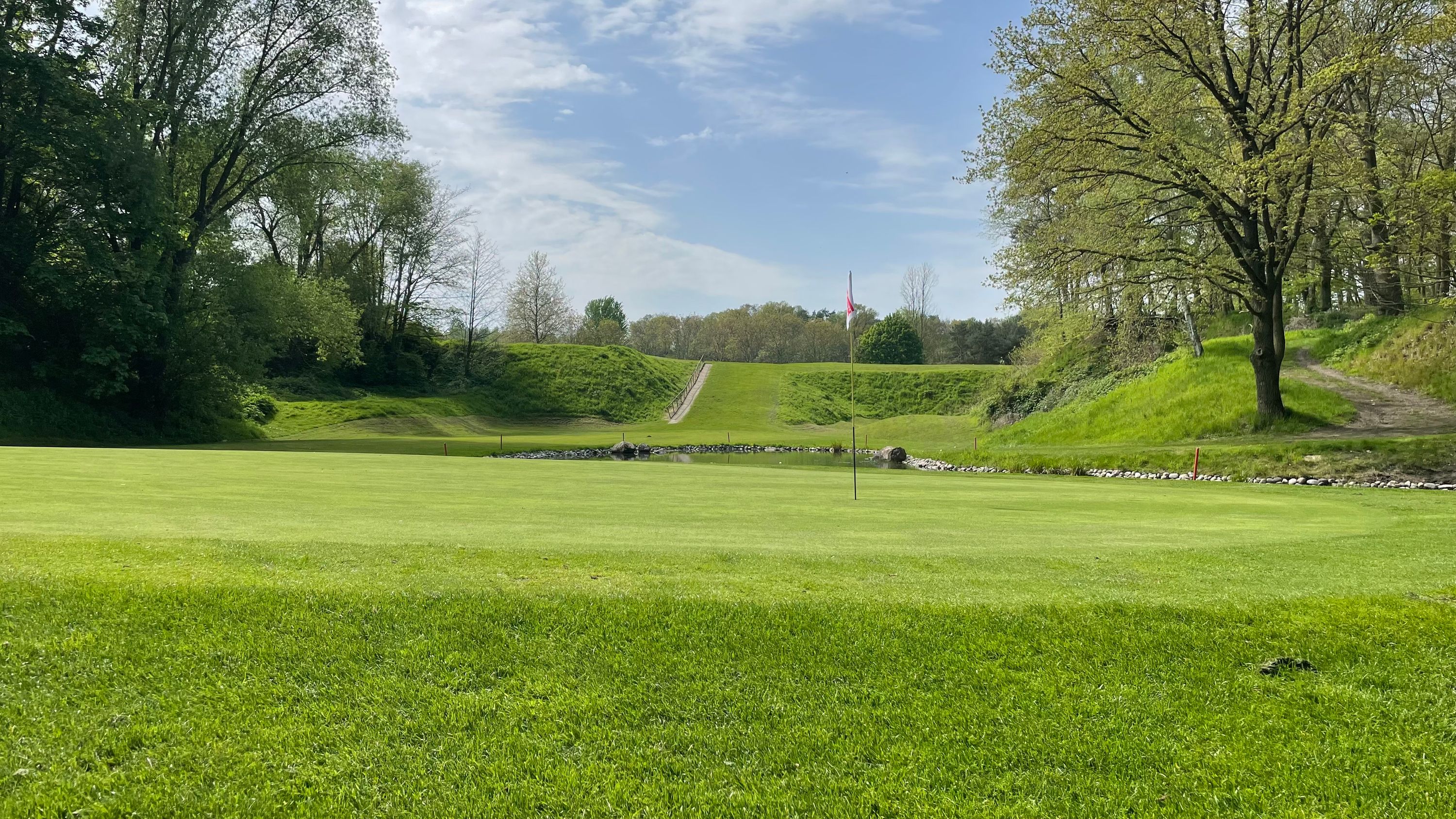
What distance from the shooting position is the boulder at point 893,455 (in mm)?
38875

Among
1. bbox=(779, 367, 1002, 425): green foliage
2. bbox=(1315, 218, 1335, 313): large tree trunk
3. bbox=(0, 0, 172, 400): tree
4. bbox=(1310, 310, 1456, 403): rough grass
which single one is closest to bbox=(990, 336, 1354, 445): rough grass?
bbox=(1310, 310, 1456, 403): rough grass

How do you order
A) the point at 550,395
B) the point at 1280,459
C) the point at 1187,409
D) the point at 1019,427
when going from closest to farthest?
the point at 1280,459, the point at 1187,409, the point at 1019,427, the point at 550,395

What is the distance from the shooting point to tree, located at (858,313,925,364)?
9575 centimetres

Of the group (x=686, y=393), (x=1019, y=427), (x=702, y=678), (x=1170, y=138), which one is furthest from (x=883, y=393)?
(x=702, y=678)

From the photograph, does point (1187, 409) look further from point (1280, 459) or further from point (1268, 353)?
point (1280, 459)

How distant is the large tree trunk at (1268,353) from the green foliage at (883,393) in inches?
1493

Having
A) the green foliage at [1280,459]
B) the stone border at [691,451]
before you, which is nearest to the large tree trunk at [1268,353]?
the green foliage at [1280,459]

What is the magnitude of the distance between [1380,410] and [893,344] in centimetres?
7069

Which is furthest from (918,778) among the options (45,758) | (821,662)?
(45,758)

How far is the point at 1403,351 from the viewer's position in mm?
28562

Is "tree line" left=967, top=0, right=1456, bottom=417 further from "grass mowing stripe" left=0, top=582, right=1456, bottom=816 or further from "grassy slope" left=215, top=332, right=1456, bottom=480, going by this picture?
"grass mowing stripe" left=0, top=582, right=1456, bottom=816

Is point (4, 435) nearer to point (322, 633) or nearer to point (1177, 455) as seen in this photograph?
point (322, 633)

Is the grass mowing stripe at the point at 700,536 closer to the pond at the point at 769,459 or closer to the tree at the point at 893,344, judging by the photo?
the pond at the point at 769,459

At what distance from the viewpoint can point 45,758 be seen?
397 cm
